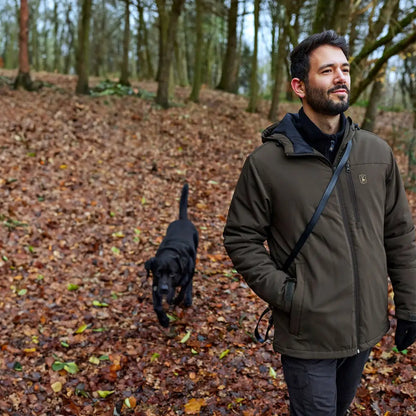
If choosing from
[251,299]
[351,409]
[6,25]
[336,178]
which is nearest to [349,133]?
[336,178]

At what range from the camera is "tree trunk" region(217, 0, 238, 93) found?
1723 centimetres

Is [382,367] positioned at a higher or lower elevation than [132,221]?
lower

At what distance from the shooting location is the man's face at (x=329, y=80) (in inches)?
81.4

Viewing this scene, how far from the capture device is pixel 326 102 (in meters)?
2.08

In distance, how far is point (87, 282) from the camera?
6.20m

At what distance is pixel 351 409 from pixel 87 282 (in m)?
4.18

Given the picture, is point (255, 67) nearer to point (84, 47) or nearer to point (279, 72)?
point (279, 72)

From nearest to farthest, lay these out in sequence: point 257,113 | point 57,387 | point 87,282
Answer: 1. point 57,387
2. point 87,282
3. point 257,113

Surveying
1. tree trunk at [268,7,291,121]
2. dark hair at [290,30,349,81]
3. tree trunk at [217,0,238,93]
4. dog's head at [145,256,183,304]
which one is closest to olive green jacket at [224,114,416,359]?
dark hair at [290,30,349,81]

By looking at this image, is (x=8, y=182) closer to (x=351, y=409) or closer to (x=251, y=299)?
(x=251, y=299)

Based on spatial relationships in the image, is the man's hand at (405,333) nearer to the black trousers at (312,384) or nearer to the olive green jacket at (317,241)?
the olive green jacket at (317,241)

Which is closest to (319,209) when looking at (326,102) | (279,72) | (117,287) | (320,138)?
(320,138)

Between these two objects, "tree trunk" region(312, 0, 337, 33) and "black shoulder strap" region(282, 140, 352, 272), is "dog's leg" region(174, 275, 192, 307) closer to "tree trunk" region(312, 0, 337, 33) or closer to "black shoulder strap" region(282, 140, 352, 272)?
"black shoulder strap" region(282, 140, 352, 272)

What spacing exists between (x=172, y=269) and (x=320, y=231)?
10.4 feet
